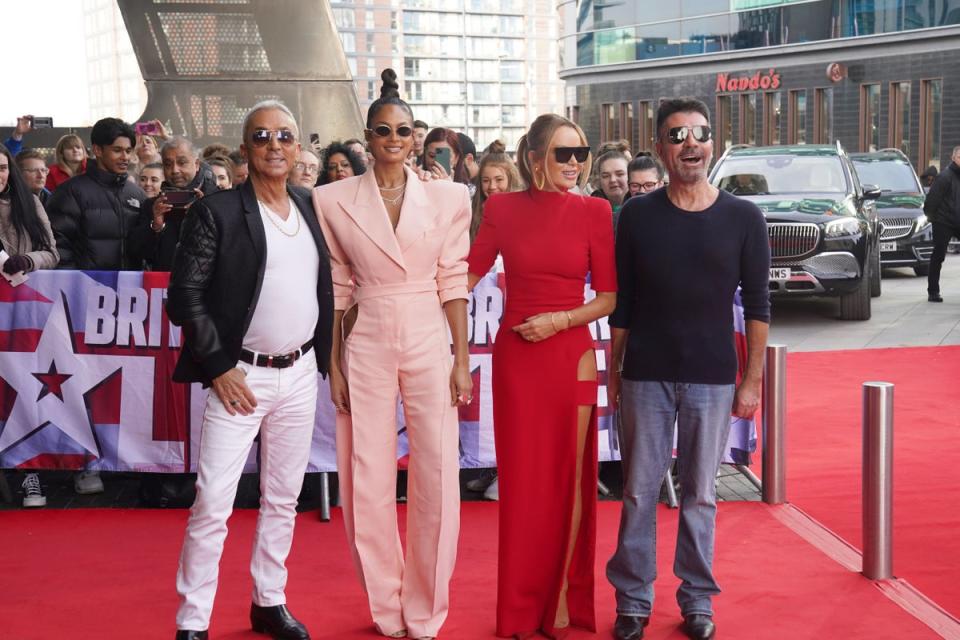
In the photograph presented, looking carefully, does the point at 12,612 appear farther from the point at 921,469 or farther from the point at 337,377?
the point at 921,469

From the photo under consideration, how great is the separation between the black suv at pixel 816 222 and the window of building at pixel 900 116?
18241 millimetres

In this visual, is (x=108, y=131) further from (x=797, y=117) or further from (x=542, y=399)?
(x=797, y=117)

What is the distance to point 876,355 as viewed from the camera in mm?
11414

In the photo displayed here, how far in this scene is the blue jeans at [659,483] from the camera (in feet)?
15.1

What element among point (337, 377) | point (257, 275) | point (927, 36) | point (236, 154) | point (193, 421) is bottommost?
point (193, 421)

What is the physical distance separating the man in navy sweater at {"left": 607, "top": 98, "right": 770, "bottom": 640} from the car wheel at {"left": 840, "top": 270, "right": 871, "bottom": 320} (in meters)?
9.68

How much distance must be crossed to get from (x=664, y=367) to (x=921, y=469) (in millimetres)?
3339

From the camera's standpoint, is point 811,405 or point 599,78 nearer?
point 811,405

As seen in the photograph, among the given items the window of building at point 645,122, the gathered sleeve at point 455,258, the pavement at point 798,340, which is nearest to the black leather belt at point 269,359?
the gathered sleeve at point 455,258

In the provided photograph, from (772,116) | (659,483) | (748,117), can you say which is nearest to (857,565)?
(659,483)

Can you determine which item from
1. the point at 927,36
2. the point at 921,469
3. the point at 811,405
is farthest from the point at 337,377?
the point at 927,36

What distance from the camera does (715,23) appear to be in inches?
1492

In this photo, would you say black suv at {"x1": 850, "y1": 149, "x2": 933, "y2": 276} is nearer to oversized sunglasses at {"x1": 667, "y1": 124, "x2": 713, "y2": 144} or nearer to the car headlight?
the car headlight

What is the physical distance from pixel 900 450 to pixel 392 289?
446 centimetres
